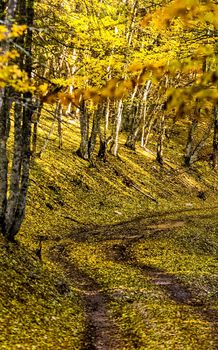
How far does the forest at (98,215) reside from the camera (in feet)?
23.1

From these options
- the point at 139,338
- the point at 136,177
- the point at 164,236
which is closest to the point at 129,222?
the point at 164,236

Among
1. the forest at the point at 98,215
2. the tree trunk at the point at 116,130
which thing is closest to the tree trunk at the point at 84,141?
the forest at the point at 98,215

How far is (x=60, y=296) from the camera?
14.5 m

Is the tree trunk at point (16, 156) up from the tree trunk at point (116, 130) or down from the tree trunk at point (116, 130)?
up

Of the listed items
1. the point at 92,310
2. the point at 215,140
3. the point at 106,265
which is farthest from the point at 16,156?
the point at 215,140

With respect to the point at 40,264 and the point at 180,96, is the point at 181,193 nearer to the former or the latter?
the point at 40,264

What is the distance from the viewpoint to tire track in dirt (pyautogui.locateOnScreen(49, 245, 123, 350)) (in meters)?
11.7

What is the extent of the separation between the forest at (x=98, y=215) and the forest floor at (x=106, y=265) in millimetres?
59

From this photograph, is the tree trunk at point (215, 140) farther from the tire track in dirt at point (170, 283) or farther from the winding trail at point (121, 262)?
the tire track in dirt at point (170, 283)

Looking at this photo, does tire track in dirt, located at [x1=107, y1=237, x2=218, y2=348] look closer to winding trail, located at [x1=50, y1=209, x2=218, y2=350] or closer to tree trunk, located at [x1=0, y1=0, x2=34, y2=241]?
winding trail, located at [x1=50, y1=209, x2=218, y2=350]

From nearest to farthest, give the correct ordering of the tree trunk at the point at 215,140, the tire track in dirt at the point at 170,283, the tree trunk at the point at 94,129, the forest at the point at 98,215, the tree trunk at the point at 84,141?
1. the forest at the point at 98,215
2. the tire track in dirt at the point at 170,283
3. the tree trunk at the point at 84,141
4. the tree trunk at the point at 94,129
5. the tree trunk at the point at 215,140

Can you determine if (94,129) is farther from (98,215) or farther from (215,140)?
(215,140)

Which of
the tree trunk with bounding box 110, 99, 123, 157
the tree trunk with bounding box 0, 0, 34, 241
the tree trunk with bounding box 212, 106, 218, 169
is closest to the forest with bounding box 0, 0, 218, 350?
the tree trunk with bounding box 0, 0, 34, 241

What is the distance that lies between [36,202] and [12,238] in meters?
7.54
